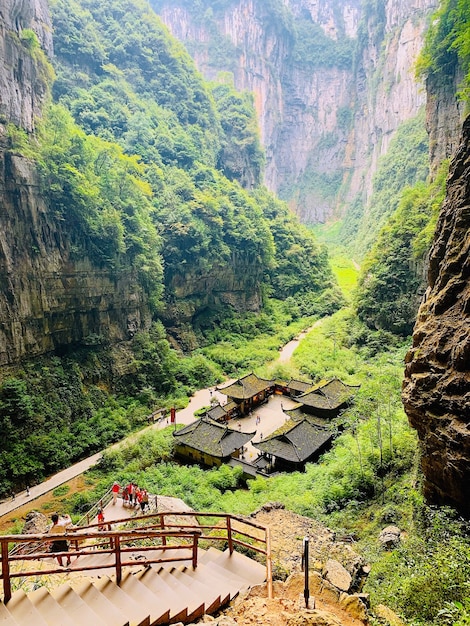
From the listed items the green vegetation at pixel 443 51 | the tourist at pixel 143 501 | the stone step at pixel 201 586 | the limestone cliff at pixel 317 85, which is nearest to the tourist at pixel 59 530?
the tourist at pixel 143 501

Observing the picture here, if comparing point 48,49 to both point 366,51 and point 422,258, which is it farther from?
point 366,51

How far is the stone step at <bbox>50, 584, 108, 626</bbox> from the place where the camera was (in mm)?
4695

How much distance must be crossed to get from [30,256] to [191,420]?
14183mm

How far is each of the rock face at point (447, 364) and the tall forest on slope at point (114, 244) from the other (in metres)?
19.5

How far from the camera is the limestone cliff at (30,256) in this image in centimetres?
2319

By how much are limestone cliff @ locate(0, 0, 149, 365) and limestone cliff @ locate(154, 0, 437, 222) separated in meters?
70.4

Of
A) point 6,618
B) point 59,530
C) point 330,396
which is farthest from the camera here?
point 330,396

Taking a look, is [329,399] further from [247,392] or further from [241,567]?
[241,567]

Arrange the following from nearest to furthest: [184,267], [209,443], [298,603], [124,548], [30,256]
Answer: [298,603], [124,548], [209,443], [30,256], [184,267]

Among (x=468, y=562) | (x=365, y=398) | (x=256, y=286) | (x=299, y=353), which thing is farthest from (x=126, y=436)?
(x=256, y=286)

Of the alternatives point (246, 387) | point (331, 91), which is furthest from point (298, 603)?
point (331, 91)

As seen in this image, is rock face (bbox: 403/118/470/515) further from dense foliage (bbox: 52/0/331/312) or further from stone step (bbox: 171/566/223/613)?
dense foliage (bbox: 52/0/331/312)

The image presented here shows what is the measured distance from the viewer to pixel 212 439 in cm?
2216

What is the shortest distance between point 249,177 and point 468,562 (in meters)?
64.1
